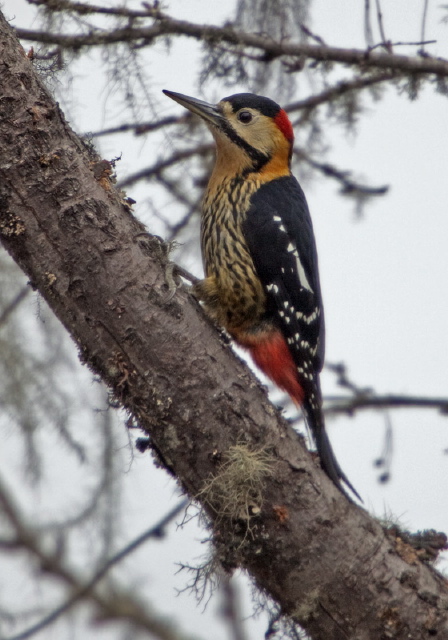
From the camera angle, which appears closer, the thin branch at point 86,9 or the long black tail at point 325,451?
the long black tail at point 325,451

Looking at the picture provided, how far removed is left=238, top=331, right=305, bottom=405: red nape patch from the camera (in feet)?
11.2

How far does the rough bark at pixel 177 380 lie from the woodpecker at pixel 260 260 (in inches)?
27.6

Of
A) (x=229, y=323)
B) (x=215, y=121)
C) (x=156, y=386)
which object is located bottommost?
(x=156, y=386)

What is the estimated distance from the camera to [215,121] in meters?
3.77

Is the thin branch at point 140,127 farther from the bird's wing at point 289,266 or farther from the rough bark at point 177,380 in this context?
the rough bark at point 177,380

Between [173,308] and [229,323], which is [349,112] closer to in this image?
[229,323]

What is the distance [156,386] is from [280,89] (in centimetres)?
233

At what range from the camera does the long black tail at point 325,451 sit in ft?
9.32

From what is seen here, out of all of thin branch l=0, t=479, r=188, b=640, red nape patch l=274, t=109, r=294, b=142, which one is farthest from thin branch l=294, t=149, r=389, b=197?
thin branch l=0, t=479, r=188, b=640

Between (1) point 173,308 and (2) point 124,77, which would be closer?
(1) point 173,308

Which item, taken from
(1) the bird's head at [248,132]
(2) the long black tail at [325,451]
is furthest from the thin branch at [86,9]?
(2) the long black tail at [325,451]

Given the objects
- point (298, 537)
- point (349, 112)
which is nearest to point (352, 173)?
point (349, 112)

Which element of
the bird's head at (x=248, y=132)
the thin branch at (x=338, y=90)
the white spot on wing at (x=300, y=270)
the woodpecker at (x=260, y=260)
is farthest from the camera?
the bird's head at (x=248, y=132)

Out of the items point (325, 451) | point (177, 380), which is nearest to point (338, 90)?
point (325, 451)
